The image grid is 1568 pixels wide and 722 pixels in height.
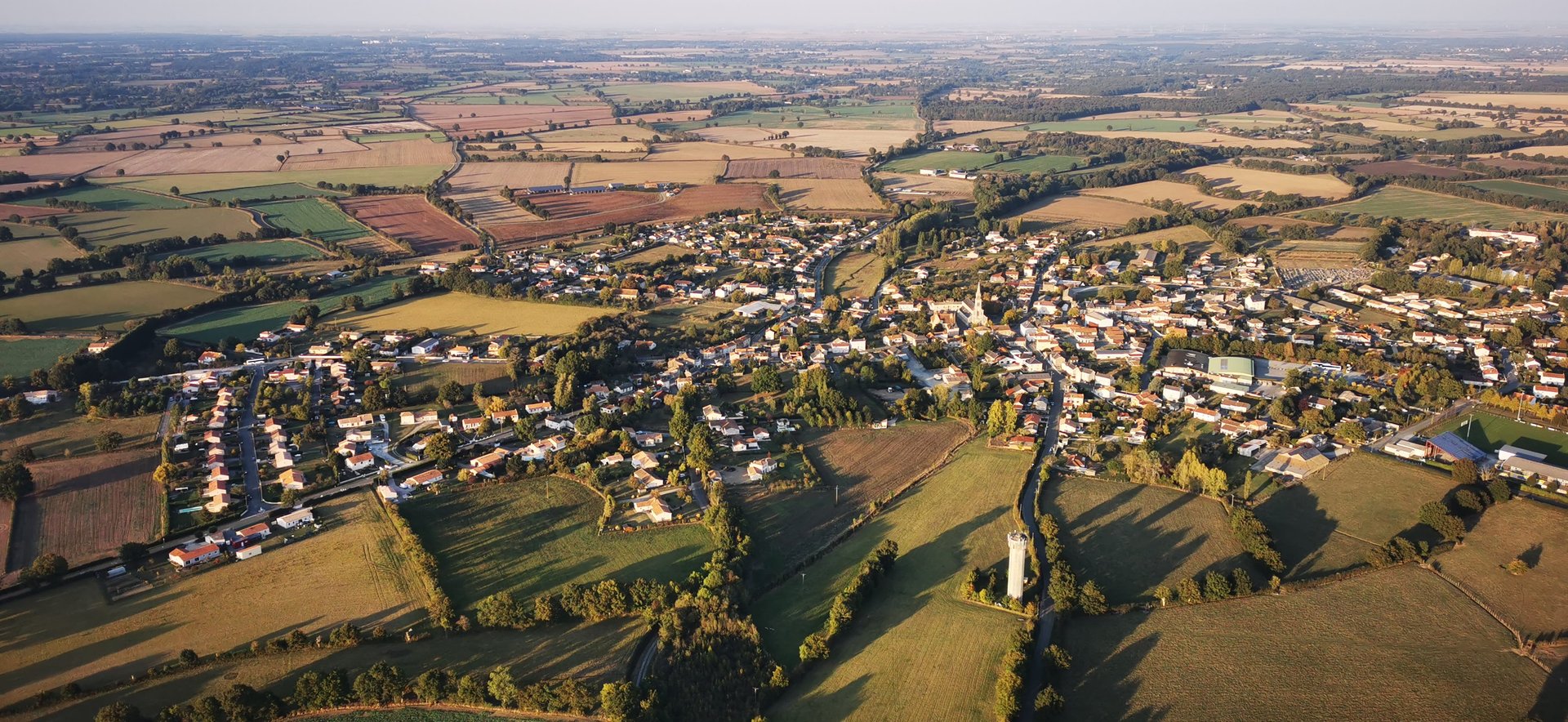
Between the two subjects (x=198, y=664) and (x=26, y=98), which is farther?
(x=26, y=98)

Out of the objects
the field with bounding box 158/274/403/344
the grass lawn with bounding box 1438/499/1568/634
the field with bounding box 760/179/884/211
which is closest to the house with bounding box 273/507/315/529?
the field with bounding box 158/274/403/344

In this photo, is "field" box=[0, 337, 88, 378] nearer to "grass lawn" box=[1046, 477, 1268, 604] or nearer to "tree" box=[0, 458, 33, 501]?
"tree" box=[0, 458, 33, 501]

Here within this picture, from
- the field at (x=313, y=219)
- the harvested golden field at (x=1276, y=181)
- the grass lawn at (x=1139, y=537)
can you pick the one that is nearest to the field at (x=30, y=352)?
the field at (x=313, y=219)

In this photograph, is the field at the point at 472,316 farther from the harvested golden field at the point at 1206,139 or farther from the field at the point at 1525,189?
the harvested golden field at the point at 1206,139

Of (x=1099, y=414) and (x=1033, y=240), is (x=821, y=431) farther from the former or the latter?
(x=1033, y=240)

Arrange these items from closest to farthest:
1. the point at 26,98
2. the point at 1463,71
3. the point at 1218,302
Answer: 1. the point at 1218,302
2. the point at 26,98
3. the point at 1463,71

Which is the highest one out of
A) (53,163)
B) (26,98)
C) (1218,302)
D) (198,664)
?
(26,98)

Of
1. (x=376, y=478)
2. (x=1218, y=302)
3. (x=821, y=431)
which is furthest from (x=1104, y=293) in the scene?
(x=376, y=478)

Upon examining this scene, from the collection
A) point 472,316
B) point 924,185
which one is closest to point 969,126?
point 924,185
